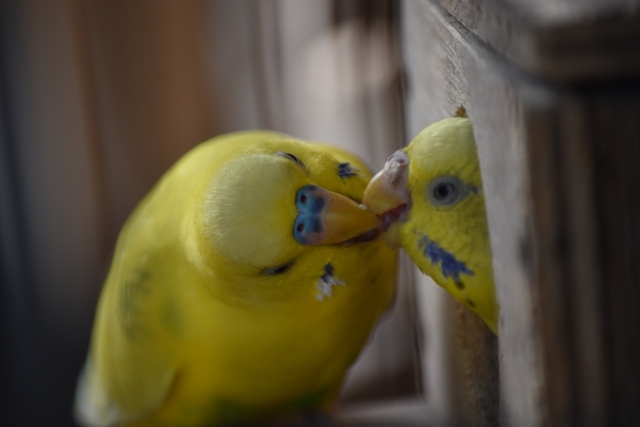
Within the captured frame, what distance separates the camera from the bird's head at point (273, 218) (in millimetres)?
705

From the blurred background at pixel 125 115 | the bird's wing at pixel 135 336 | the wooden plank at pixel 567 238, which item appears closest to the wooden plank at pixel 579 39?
the wooden plank at pixel 567 238

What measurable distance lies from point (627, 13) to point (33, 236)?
169 cm

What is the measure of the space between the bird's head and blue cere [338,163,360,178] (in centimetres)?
7

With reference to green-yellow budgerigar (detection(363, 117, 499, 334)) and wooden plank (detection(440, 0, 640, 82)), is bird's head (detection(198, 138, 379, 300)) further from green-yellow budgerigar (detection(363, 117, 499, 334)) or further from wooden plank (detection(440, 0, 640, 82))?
wooden plank (detection(440, 0, 640, 82))

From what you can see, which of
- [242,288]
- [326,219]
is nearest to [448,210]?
[326,219]

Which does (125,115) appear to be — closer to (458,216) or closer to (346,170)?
(346,170)

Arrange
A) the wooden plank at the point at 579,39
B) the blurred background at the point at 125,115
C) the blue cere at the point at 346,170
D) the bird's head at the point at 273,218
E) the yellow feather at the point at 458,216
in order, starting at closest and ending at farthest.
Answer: the wooden plank at the point at 579,39
the yellow feather at the point at 458,216
the bird's head at the point at 273,218
the blue cere at the point at 346,170
the blurred background at the point at 125,115

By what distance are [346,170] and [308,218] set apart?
0.14m

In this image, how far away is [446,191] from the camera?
23.4 inches

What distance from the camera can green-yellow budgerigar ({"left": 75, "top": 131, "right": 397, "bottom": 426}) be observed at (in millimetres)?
720

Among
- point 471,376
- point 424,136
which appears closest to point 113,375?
point 471,376

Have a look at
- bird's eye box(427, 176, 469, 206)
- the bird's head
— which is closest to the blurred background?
the bird's head

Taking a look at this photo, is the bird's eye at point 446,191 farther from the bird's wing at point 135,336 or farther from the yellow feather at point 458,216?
the bird's wing at point 135,336

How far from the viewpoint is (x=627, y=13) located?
1.15ft
